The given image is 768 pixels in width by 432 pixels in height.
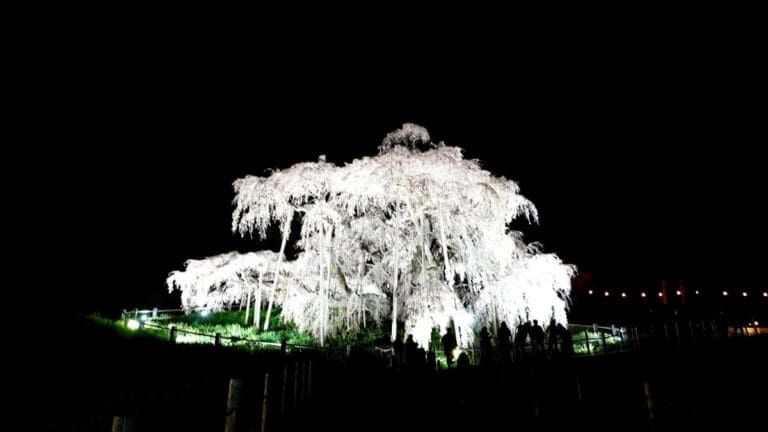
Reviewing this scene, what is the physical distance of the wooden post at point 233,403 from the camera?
449 cm

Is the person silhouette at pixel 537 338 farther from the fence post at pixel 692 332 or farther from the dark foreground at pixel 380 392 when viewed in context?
the fence post at pixel 692 332

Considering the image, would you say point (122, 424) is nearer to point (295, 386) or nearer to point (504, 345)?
point (295, 386)

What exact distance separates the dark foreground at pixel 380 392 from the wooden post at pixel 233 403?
38 millimetres

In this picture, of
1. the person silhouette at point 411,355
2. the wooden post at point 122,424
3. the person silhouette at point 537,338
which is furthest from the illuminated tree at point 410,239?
the wooden post at point 122,424

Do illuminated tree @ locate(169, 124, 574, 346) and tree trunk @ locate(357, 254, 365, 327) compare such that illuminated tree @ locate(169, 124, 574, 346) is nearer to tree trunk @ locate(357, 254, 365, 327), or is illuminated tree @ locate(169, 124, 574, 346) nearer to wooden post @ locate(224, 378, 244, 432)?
tree trunk @ locate(357, 254, 365, 327)

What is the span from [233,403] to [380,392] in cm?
427

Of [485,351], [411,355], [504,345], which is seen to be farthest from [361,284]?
[411,355]

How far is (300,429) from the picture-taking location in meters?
6.23

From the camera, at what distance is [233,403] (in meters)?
4.54

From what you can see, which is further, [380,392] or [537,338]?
[537,338]

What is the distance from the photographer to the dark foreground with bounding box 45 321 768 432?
217 inches

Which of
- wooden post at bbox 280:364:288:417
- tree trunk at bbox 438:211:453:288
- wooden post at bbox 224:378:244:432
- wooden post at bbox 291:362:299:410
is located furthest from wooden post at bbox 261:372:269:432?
tree trunk at bbox 438:211:453:288

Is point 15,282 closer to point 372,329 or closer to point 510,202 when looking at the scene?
point 372,329

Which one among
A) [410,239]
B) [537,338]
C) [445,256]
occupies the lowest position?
[537,338]
